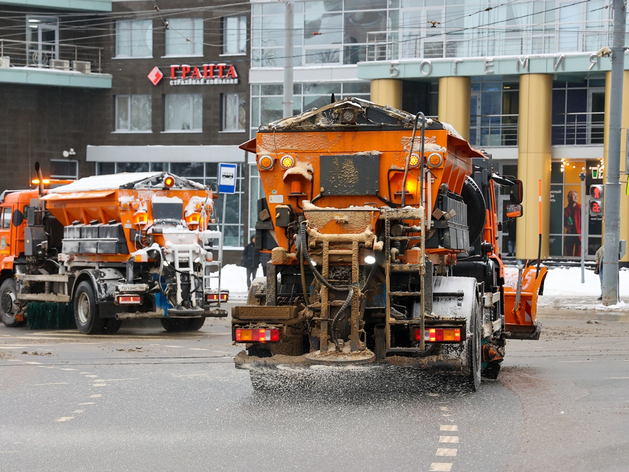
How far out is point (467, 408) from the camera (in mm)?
10172

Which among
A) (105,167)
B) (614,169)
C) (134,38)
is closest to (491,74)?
(614,169)

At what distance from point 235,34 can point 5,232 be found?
2431 centimetres

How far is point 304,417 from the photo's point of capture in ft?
31.7

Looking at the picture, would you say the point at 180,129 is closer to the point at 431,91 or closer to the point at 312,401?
the point at 431,91

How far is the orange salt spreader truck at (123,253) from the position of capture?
18.4 metres

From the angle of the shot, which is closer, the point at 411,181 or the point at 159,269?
the point at 411,181

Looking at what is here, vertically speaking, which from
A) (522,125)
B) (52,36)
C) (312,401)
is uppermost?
(52,36)

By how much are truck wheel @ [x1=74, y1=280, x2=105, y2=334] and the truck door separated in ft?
10.9

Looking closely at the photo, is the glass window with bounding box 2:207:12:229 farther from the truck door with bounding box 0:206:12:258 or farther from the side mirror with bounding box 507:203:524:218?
the side mirror with bounding box 507:203:524:218

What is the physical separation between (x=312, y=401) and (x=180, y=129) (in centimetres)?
3676

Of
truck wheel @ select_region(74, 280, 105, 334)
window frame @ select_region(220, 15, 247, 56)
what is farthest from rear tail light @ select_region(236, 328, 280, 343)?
window frame @ select_region(220, 15, 247, 56)

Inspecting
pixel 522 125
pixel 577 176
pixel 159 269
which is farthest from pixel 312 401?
pixel 577 176

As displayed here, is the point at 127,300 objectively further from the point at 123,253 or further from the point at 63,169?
the point at 63,169

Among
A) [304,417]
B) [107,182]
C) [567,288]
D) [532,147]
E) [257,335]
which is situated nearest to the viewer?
[304,417]
